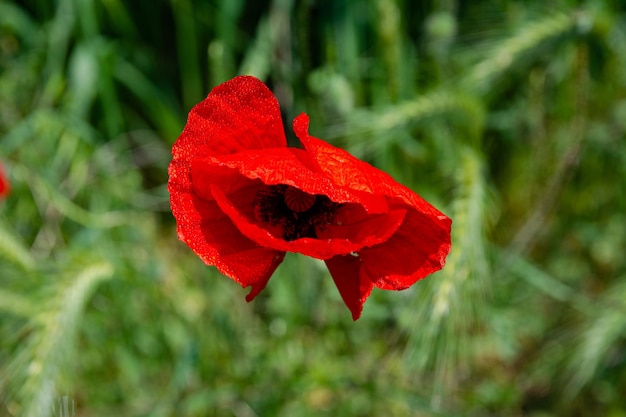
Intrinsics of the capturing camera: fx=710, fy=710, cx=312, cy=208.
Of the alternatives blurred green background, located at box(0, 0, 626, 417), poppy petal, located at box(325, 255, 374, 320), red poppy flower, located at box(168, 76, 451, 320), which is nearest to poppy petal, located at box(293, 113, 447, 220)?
red poppy flower, located at box(168, 76, 451, 320)

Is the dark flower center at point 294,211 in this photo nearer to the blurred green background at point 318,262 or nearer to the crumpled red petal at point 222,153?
the crumpled red petal at point 222,153

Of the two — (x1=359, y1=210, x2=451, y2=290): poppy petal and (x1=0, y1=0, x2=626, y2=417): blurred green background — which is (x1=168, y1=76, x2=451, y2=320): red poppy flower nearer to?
(x1=359, y1=210, x2=451, y2=290): poppy petal

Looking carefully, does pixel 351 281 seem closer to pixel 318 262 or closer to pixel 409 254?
pixel 409 254

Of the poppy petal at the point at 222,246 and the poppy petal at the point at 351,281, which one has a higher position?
the poppy petal at the point at 222,246

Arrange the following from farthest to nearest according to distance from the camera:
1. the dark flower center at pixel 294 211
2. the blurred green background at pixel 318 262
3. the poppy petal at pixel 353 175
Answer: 1. the blurred green background at pixel 318 262
2. the dark flower center at pixel 294 211
3. the poppy petal at pixel 353 175

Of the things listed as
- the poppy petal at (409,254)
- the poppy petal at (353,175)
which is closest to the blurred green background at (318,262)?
the poppy petal at (409,254)

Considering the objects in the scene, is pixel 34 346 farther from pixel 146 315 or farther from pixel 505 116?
pixel 505 116

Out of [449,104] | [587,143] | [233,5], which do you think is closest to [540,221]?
[587,143]

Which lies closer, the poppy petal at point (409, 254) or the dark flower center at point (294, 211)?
the poppy petal at point (409, 254)
